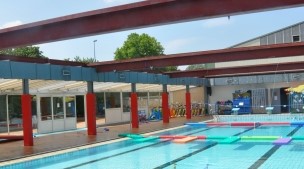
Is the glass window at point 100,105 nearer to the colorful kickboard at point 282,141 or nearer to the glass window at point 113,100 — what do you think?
the glass window at point 113,100

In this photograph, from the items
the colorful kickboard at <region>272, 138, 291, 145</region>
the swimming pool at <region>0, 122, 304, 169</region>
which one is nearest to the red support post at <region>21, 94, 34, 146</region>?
the swimming pool at <region>0, 122, 304, 169</region>

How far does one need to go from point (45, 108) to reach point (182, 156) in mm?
11448

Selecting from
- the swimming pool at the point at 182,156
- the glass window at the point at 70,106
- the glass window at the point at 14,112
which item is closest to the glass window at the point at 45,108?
the glass window at the point at 14,112

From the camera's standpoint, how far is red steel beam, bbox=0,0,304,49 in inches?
271

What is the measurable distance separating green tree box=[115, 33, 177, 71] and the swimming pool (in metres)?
37.4

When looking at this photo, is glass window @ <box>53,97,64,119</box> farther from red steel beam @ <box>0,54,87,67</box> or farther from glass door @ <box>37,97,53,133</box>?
red steel beam @ <box>0,54,87,67</box>

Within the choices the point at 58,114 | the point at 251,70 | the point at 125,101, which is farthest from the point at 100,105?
the point at 251,70

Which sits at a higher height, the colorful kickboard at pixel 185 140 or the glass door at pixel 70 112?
the glass door at pixel 70 112

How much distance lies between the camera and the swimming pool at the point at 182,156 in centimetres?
1074

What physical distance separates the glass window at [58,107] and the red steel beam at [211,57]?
5.03 metres

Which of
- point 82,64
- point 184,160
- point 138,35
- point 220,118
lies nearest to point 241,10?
point 184,160

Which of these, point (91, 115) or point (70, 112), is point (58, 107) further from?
point (91, 115)

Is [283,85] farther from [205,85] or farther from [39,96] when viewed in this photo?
[39,96]

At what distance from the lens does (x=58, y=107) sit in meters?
22.5
